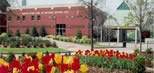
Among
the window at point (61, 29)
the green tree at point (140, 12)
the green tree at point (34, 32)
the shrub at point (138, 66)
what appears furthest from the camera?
the green tree at point (34, 32)

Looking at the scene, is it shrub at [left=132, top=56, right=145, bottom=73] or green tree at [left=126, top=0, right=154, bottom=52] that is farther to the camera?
green tree at [left=126, top=0, right=154, bottom=52]

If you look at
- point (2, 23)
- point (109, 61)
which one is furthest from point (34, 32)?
point (109, 61)

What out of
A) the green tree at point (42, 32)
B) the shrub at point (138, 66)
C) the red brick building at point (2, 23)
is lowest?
the shrub at point (138, 66)

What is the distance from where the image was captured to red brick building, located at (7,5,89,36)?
36344 mm

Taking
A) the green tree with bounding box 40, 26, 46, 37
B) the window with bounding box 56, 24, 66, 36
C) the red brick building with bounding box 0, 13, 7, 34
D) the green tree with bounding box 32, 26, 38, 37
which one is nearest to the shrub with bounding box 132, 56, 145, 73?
the window with bounding box 56, 24, 66, 36

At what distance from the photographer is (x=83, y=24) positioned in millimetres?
36125

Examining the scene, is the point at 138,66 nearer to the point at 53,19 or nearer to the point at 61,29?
the point at 61,29

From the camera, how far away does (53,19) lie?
38.7 m

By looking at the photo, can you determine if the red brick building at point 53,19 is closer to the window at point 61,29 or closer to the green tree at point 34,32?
the window at point 61,29

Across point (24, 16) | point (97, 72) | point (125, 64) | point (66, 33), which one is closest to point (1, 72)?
point (97, 72)

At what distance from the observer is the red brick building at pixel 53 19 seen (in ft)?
119

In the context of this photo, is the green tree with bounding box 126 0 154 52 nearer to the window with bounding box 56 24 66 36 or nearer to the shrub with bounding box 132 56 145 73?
the shrub with bounding box 132 56 145 73

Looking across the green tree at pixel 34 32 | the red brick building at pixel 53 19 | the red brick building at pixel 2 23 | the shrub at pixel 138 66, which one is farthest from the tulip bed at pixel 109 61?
the red brick building at pixel 2 23

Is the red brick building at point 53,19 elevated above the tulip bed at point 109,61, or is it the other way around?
the red brick building at point 53,19
